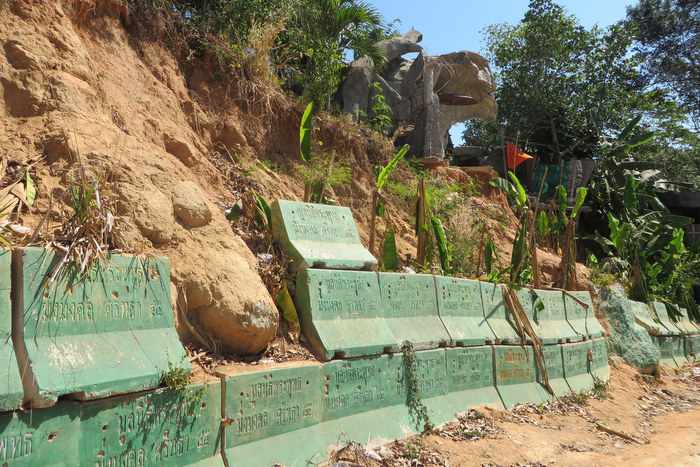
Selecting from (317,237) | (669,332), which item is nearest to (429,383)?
(317,237)

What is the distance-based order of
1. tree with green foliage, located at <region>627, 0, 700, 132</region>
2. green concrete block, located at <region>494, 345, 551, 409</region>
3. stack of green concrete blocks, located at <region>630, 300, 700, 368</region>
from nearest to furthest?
green concrete block, located at <region>494, 345, 551, 409</region>
stack of green concrete blocks, located at <region>630, 300, 700, 368</region>
tree with green foliage, located at <region>627, 0, 700, 132</region>

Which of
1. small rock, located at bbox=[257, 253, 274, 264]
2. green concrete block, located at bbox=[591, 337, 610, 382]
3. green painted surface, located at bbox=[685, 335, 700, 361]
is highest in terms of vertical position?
small rock, located at bbox=[257, 253, 274, 264]

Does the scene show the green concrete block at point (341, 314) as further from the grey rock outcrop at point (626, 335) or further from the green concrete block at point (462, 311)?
the grey rock outcrop at point (626, 335)

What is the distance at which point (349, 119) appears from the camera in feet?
32.6

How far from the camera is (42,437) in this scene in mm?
3047

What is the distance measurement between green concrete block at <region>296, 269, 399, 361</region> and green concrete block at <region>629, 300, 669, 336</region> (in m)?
7.77

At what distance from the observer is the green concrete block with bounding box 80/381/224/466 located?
3287 mm

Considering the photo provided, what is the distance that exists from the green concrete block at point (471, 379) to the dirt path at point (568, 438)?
19 centimetres

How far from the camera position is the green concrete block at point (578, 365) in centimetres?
847

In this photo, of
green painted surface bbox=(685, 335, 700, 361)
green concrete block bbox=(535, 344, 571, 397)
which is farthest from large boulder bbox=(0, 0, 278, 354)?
green painted surface bbox=(685, 335, 700, 361)

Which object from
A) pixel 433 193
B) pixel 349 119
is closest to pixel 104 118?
pixel 349 119

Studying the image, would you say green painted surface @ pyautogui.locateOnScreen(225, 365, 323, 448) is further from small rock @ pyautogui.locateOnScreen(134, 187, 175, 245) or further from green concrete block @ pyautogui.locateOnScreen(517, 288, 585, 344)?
green concrete block @ pyautogui.locateOnScreen(517, 288, 585, 344)

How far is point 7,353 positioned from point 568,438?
5.23m

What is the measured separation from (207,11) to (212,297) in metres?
5.25
